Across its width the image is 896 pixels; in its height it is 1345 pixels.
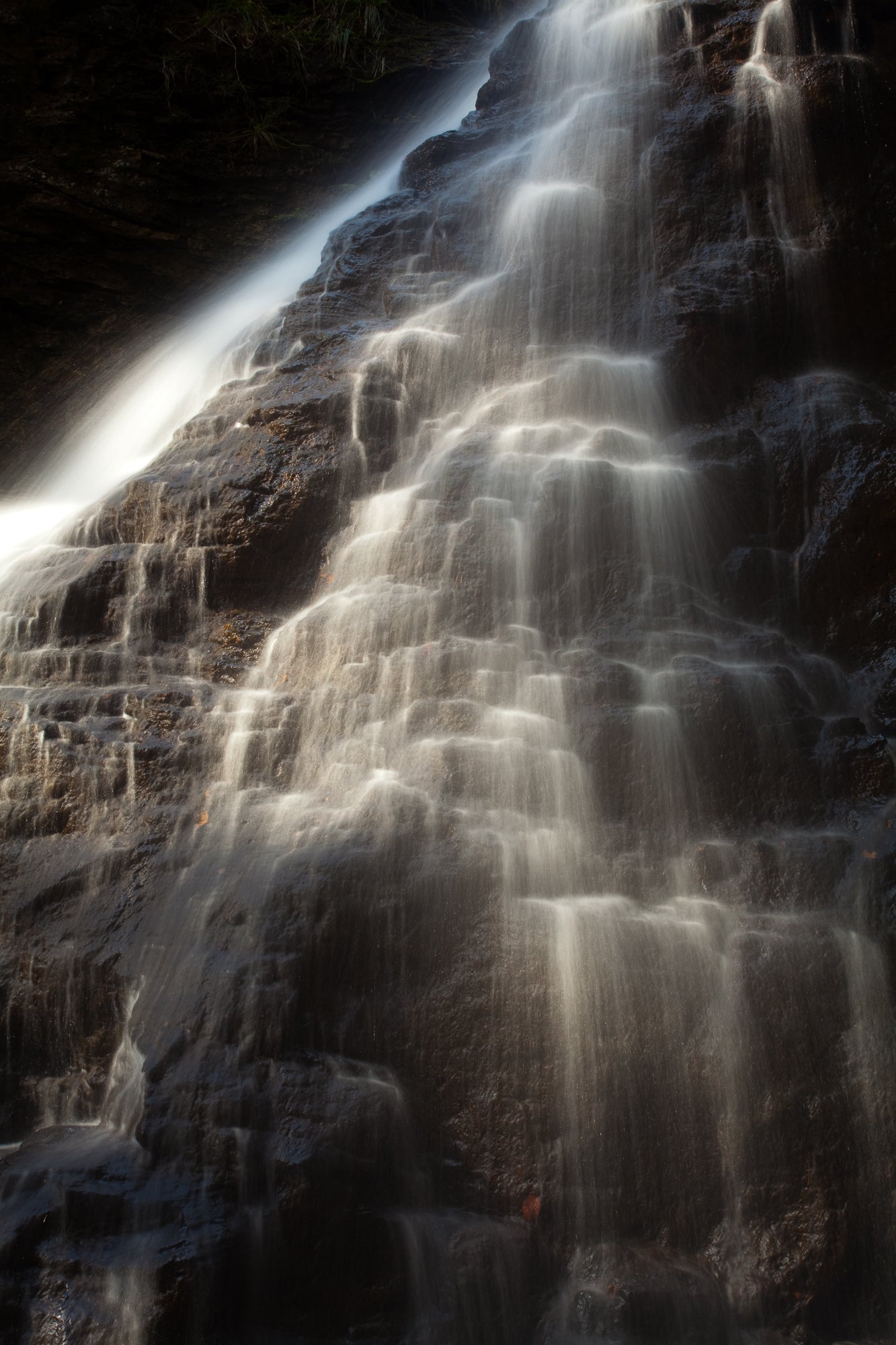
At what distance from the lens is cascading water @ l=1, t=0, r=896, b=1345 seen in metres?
3.64

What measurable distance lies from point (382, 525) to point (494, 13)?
13.5m

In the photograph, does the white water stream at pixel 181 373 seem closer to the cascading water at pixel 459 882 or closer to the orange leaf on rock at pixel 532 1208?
the cascading water at pixel 459 882

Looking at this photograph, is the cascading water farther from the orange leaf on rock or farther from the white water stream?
the white water stream

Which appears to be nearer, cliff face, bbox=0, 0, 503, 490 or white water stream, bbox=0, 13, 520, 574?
white water stream, bbox=0, 13, 520, 574

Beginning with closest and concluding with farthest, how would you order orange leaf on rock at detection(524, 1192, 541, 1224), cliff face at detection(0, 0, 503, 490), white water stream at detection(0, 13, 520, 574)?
orange leaf on rock at detection(524, 1192, 541, 1224) → white water stream at detection(0, 13, 520, 574) → cliff face at detection(0, 0, 503, 490)

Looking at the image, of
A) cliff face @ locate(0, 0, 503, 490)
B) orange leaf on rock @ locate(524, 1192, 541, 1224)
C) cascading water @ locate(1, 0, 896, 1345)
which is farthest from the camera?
cliff face @ locate(0, 0, 503, 490)

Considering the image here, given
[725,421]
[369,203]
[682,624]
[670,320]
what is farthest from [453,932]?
[369,203]

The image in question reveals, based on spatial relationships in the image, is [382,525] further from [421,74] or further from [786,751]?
[421,74]

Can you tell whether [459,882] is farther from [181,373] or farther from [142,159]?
[142,159]

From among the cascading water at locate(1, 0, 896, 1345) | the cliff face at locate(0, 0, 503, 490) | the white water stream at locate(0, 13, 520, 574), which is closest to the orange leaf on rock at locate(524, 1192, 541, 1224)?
the cascading water at locate(1, 0, 896, 1345)

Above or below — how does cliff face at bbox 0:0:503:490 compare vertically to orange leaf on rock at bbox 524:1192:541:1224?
above

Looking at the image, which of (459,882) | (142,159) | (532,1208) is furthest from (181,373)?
(532,1208)

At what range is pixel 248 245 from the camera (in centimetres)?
1265

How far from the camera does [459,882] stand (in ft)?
14.4
